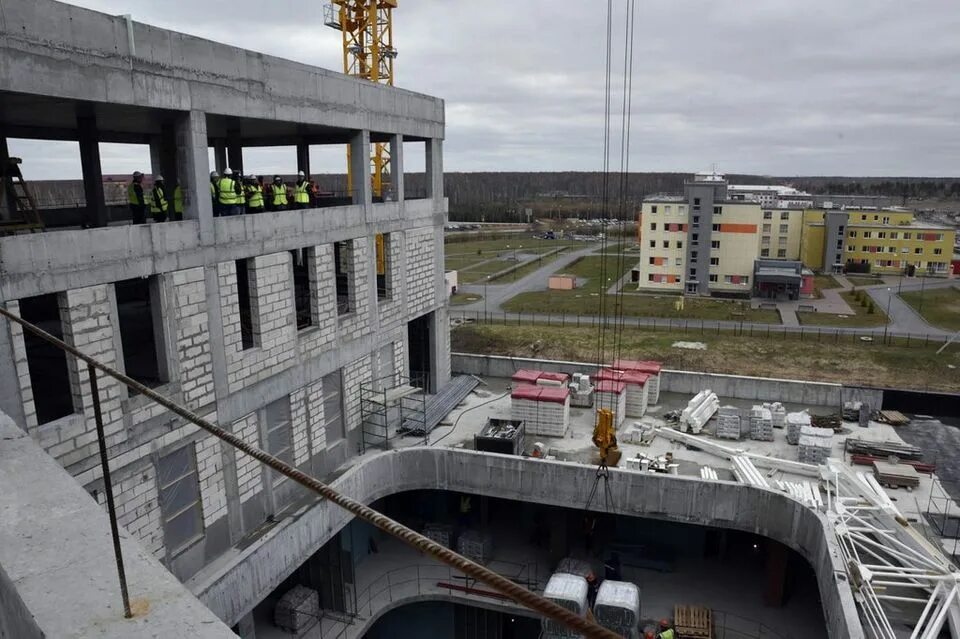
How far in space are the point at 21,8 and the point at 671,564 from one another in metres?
22.6

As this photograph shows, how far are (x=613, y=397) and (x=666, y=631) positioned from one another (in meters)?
8.61

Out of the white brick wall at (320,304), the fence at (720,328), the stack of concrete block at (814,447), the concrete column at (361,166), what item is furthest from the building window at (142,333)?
the fence at (720,328)

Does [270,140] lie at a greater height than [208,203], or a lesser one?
greater

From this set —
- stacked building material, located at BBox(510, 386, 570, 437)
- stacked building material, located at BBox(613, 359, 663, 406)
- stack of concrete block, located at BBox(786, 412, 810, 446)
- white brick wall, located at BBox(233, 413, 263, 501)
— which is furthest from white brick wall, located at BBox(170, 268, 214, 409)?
stack of concrete block, located at BBox(786, 412, 810, 446)

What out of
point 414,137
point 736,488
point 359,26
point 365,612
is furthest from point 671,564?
point 359,26

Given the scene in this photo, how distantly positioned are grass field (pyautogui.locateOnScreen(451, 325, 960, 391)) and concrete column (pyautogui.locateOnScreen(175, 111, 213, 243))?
3014 cm

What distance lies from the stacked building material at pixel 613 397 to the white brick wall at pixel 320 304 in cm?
1013

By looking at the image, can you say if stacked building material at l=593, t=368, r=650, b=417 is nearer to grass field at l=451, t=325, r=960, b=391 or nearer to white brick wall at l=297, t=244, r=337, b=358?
white brick wall at l=297, t=244, r=337, b=358

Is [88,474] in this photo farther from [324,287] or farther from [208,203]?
[324,287]

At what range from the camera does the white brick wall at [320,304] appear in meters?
18.6

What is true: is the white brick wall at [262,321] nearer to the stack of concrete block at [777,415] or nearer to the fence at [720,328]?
the stack of concrete block at [777,415]

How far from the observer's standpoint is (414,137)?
24.2 m

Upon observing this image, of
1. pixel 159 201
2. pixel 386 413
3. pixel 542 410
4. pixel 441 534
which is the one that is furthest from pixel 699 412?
pixel 159 201

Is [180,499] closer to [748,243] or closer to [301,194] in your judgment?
[301,194]
